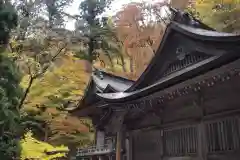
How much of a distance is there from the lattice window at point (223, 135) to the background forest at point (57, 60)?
646 centimetres

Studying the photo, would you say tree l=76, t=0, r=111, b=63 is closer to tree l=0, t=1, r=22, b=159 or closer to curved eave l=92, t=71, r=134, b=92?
curved eave l=92, t=71, r=134, b=92

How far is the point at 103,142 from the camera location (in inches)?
522

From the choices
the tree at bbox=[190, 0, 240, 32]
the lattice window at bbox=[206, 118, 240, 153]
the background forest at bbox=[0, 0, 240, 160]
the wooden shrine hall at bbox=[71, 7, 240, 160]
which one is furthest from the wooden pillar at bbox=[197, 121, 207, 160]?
the tree at bbox=[190, 0, 240, 32]

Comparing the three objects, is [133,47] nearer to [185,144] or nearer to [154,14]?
[154,14]

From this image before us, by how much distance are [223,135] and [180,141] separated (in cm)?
166

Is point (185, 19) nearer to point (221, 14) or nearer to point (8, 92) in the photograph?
point (221, 14)

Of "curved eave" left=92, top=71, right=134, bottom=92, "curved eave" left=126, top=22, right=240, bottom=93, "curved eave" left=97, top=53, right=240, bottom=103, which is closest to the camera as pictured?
"curved eave" left=97, top=53, right=240, bottom=103

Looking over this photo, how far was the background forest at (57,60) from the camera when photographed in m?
11.7

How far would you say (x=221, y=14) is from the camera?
14.0 metres

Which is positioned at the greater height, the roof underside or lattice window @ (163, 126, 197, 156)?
the roof underside

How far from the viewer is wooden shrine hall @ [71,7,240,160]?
21.2ft

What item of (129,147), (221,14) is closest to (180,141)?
(129,147)

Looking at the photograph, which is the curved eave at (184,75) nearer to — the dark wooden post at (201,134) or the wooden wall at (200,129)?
the dark wooden post at (201,134)

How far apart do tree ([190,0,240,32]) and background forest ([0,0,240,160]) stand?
5 cm
